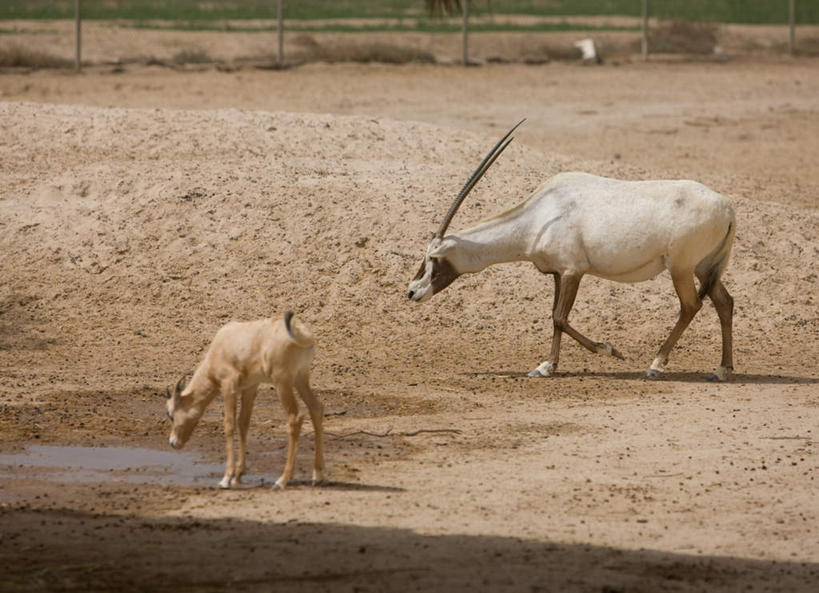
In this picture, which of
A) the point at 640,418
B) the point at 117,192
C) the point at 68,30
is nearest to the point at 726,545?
the point at 640,418

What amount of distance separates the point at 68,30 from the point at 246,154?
14.2 meters

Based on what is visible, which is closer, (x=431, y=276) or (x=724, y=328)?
(x=724, y=328)

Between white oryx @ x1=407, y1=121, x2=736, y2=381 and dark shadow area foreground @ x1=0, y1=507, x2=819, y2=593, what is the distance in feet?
16.8

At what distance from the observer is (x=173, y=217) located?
1597cm

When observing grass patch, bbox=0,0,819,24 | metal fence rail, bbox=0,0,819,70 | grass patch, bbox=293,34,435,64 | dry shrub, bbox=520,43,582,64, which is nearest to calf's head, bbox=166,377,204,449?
grass patch, bbox=293,34,435,64

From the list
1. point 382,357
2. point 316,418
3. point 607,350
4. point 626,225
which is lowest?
point 382,357

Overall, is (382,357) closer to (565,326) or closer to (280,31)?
(565,326)

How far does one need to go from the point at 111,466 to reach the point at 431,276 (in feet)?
14.4

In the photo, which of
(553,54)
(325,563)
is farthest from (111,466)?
(553,54)

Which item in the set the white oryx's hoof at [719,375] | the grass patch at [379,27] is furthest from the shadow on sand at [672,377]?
the grass patch at [379,27]

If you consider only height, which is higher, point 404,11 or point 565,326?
point 404,11

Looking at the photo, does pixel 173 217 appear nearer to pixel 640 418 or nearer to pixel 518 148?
pixel 518 148

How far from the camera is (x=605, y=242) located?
504 inches

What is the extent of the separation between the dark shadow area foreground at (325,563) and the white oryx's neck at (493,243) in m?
5.39
